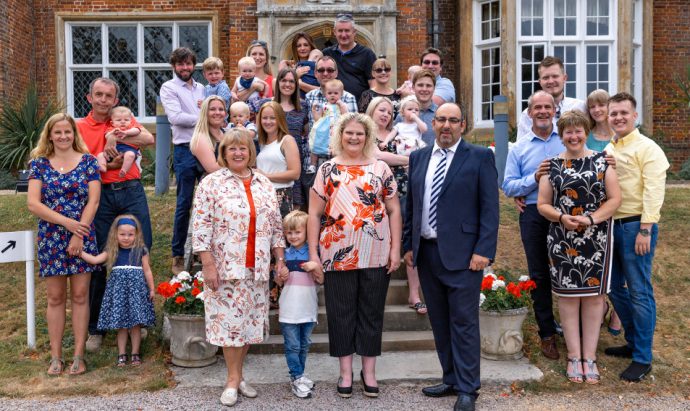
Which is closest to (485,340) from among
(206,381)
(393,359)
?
(393,359)

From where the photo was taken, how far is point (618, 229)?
5047mm

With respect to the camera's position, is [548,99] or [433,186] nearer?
[433,186]

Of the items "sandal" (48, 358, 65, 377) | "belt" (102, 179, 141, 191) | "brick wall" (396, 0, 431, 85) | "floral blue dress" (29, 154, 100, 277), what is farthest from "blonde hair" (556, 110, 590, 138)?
"brick wall" (396, 0, 431, 85)

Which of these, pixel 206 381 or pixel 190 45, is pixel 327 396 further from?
pixel 190 45

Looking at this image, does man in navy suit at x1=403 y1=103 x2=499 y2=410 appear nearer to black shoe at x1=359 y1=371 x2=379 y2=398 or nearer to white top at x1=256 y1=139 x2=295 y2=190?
A: black shoe at x1=359 y1=371 x2=379 y2=398

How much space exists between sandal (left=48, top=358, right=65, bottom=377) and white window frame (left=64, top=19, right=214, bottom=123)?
32.2 feet

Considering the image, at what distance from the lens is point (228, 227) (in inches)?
178

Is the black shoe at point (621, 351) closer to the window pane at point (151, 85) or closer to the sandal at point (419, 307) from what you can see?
the sandal at point (419, 307)

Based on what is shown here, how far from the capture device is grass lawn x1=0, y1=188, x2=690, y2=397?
485 cm

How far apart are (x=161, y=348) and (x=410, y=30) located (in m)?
9.22

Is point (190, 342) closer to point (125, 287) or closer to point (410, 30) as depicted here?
point (125, 287)

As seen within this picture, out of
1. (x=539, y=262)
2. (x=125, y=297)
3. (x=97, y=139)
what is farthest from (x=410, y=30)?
(x=125, y=297)

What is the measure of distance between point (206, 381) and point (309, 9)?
9326mm

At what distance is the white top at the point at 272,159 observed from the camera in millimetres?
5477
